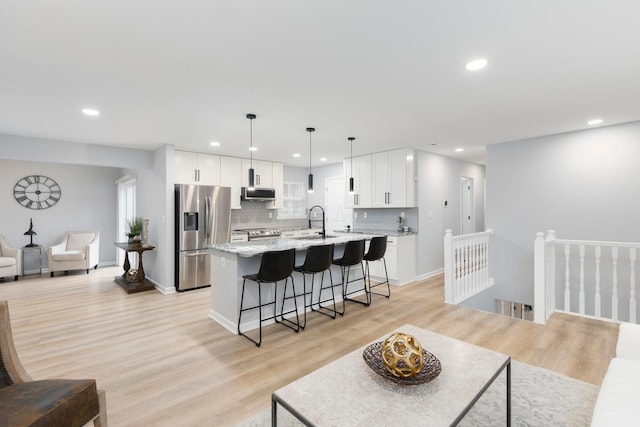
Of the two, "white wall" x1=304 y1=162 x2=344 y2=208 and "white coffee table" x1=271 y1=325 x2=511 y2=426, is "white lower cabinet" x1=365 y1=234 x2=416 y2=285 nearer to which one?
"white wall" x1=304 y1=162 x2=344 y2=208

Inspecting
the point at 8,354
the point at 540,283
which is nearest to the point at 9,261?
the point at 8,354

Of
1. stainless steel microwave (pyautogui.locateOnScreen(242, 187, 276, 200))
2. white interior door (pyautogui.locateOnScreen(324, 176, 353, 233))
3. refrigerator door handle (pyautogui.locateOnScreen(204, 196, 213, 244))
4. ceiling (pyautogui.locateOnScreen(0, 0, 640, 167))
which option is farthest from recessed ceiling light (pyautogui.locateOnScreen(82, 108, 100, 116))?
white interior door (pyautogui.locateOnScreen(324, 176, 353, 233))

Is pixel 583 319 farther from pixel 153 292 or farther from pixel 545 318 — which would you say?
pixel 153 292

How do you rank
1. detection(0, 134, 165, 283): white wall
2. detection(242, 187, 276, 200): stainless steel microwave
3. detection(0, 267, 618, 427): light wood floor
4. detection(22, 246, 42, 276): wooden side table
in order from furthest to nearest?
detection(22, 246, 42, 276): wooden side table
detection(242, 187, 276, 200): stainless steel microwave
detection(0, 134, 165, 283): white wall
detection(0, 267, 618, 427): light wood floor

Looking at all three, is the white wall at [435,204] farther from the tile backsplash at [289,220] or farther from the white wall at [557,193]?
the white wall at [557,193]

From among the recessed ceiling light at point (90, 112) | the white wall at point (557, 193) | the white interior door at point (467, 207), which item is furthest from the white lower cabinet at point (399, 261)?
the recessed ceiling light at point (90, 112)

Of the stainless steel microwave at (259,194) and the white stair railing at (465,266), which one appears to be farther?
the stainless steel microwave at (259,194)

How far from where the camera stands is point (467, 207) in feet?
23.1

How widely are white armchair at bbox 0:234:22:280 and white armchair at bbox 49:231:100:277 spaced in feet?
1.61

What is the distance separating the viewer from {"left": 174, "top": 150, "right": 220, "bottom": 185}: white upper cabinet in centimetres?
536

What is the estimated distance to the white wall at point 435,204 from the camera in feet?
18.7

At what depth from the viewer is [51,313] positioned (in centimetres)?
399

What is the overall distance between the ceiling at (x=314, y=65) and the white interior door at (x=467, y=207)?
9.67 ft

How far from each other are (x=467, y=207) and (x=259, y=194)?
483 centimetres
